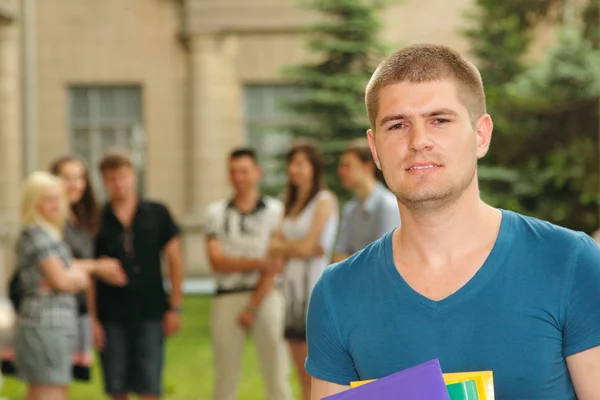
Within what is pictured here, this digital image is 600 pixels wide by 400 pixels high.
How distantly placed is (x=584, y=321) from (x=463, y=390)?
0.89 ft

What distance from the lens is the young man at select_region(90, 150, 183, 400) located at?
716 centimetres

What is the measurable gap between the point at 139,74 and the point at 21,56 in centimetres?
251

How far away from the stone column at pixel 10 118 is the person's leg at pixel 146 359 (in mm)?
17561

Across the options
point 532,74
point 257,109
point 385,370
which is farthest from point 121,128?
point 385,370

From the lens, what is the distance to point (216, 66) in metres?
25.1

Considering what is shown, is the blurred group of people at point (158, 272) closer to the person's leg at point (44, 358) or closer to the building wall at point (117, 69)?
the person's leg at point (44, 358)

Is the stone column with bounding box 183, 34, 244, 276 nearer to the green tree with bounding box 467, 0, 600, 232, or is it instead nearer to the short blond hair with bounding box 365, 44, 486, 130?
the green tree with bounding box 467, 0, 600, 232

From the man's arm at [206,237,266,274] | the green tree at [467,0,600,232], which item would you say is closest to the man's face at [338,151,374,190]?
the man's arm at [206,237,266,274]

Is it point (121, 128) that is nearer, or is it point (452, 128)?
point (452, 128)

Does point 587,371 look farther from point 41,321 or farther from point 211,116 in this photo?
point 211,116

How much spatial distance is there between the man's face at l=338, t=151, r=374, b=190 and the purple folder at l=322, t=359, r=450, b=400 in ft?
17.1

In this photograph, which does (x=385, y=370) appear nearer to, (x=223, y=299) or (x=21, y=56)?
(x=223, y=299)

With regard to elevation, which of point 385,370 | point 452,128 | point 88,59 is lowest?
point 385,370

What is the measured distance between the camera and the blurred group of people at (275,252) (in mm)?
7281
